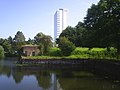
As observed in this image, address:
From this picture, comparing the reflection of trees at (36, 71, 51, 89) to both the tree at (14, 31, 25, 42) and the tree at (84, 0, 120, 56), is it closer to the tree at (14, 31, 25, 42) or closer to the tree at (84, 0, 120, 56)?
the tree at (84, 0, 120, 56)

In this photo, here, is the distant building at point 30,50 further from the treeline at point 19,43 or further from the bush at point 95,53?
the bush at point 95,53

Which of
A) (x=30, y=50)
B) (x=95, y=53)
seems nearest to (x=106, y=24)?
(x=95, y=53)

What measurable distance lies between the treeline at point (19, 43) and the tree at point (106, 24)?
38.8 m

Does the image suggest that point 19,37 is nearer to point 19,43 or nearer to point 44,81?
point 19,43

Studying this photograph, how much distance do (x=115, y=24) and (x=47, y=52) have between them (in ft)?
146

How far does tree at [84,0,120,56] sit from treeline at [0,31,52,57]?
38802 millimetres

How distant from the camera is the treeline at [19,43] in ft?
285

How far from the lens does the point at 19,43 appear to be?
125m

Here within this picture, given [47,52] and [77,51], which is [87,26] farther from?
[47,52]

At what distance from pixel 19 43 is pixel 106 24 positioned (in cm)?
8464

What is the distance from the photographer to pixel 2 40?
12731cm

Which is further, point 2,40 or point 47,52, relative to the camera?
point 2,40

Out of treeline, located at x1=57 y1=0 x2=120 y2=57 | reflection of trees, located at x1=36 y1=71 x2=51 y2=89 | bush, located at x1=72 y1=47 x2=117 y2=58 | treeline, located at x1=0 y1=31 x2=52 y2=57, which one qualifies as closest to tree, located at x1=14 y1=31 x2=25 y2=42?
treeline, located at x1=0 y1=31 x2=52 y2=57

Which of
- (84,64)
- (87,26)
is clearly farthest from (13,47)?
(87,26)
